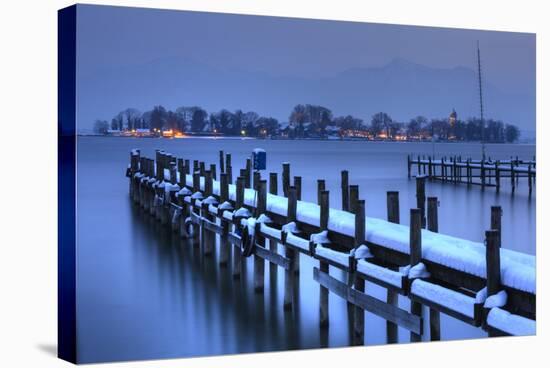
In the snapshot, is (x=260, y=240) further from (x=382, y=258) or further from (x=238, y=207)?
(x=382, y=258)

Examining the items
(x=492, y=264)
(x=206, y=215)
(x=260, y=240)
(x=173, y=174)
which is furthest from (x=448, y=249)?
(x=173, y=174)

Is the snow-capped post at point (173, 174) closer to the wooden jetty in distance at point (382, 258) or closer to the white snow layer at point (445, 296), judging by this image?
the wooden jetty in distance at point (382, 258)

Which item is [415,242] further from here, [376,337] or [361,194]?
[361,194]

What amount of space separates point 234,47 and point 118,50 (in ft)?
4.32

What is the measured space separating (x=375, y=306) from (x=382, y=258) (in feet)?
1.44

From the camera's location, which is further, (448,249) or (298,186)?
(298,186)

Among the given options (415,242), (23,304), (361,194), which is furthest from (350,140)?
(361,194)

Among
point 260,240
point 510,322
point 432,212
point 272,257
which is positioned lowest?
point 510,322

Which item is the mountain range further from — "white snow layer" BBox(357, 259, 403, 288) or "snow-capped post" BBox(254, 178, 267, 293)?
"white snow layer" BBox(357, 259, 403, 288)

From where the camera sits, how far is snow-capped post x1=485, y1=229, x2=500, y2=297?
5.54m

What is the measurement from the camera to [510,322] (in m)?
5.35

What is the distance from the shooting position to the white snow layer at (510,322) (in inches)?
209

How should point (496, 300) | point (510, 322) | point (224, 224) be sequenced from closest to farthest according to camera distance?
point (510, 322)
point (496, 300)
point (224, 224)

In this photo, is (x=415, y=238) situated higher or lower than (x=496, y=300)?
higher
